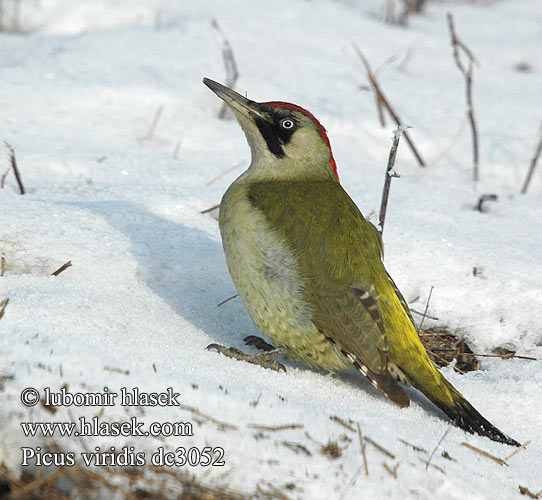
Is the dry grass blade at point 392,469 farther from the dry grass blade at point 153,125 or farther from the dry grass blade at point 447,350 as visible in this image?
the dry grass blade at point 153,125

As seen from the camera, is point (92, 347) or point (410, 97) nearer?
point (92, 347)

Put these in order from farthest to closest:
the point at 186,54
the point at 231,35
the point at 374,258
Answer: the point at 231,35
the point at 186,54
the point at 374,258

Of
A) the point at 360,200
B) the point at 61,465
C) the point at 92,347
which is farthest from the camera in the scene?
the point at 360,200

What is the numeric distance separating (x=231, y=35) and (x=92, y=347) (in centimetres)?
464

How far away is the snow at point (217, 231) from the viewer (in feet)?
6.77

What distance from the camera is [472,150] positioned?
547 centimetres

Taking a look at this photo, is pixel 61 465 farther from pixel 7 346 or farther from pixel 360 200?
pixel 360 200

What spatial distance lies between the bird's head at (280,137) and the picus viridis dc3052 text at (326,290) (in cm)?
24

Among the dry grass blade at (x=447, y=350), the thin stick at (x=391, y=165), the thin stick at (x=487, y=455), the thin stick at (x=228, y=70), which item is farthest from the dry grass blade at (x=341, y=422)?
the thin stick at (x=228, y=70)

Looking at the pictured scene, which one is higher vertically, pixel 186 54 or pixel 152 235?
pixel 186 54

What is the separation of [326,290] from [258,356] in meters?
0.41

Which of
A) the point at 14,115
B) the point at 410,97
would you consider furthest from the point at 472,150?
the point at 14,115

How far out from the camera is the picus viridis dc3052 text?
2.68 metres

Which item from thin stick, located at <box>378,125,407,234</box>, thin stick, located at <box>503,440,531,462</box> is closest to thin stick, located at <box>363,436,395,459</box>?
thin stick, located at <box>503,440,531,462</box>
